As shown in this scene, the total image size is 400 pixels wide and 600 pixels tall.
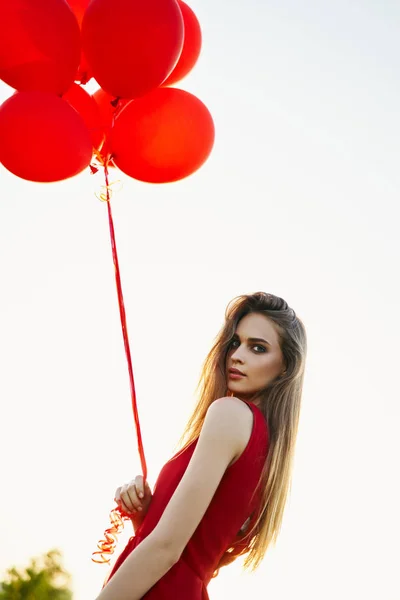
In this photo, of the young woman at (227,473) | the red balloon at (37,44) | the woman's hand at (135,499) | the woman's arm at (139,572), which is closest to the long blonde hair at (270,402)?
the young woman at (227,473)

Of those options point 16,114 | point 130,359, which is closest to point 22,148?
point 16,114

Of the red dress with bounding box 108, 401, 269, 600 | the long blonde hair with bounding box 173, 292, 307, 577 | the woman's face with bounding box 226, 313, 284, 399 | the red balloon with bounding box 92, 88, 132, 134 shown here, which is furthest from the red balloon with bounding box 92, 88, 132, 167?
the red dress with bounding box 108, 401, 269, 600

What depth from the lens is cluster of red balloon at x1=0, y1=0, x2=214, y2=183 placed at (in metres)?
2.76

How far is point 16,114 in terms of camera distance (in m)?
2.72

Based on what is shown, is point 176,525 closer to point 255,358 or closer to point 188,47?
point 255,358

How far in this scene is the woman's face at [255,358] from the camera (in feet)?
8.19

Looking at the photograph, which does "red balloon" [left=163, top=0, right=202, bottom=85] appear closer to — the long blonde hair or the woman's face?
the long blonde hair

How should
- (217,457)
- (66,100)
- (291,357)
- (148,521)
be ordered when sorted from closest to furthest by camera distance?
(217,457), (148,521), (291,357), (66,100)

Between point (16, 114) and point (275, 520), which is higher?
point (16, 114)

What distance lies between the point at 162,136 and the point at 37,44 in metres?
0.58

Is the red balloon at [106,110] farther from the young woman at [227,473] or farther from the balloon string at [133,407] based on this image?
the young woman at [227,473]

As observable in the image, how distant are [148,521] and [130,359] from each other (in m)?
Result: 0.63

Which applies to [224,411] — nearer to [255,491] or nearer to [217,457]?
[217,457]

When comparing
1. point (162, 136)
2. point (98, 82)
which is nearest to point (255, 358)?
point (162, 136)
